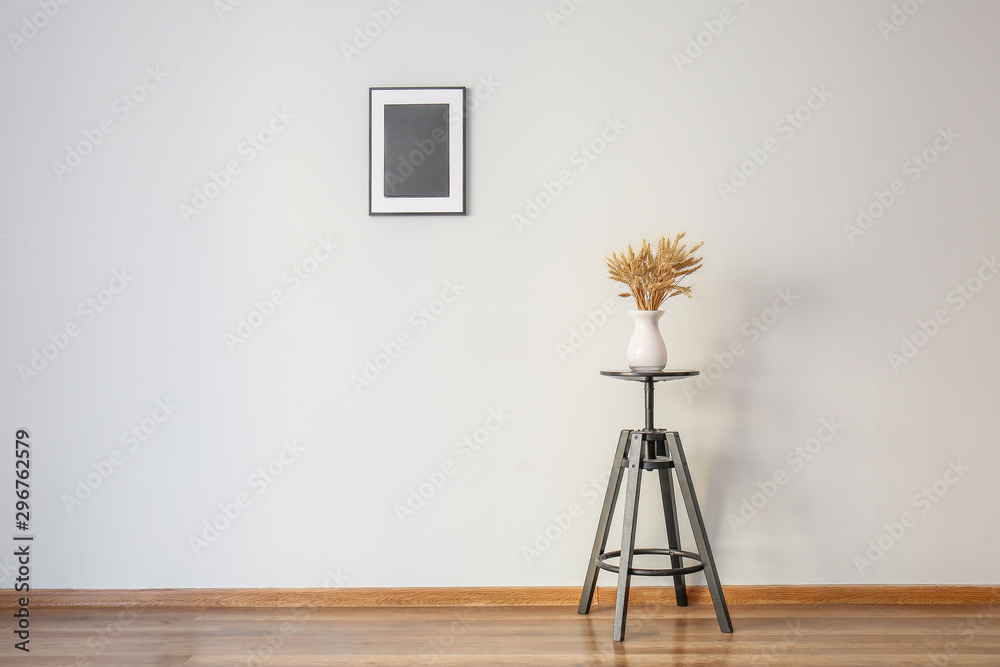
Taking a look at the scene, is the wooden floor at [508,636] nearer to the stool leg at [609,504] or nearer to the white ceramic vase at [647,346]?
the stool leg at [609,504]

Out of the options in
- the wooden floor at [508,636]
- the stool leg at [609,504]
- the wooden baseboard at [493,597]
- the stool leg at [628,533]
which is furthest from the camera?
the wooden baseboard at [493,597]

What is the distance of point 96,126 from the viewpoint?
8.32 feet

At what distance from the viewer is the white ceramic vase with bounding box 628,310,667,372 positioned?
2238mm

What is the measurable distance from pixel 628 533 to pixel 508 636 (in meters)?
0.48

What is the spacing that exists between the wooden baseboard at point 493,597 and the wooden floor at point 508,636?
28 mm

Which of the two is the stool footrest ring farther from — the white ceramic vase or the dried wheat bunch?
the dried wheat bunch

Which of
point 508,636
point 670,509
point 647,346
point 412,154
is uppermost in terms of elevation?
point 412,154

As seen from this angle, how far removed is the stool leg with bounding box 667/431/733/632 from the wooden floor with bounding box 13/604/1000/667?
0.07 m

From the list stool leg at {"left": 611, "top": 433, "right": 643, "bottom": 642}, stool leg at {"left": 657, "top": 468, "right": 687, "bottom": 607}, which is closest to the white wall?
stool leg at {"left": 657, "top": 468, "right": 687, "bottom": 607}

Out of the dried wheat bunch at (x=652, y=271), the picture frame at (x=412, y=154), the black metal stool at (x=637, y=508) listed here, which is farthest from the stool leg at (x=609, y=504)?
the picture frame at (x=412, y=154)

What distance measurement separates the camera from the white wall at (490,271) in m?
2.51

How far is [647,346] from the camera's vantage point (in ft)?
7.36

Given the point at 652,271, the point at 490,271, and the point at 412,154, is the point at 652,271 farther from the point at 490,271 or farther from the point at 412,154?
the point at 412,154

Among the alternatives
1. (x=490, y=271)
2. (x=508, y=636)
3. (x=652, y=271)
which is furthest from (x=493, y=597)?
(x=652, y=271)
